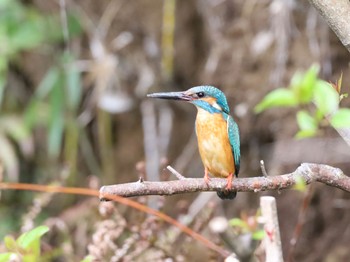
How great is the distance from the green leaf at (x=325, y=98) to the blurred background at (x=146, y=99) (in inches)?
70.0

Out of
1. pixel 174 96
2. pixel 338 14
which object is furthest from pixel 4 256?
pixel 338 14

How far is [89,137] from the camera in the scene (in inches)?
143

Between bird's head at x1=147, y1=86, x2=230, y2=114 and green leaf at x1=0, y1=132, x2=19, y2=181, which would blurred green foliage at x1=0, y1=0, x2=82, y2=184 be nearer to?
green leaf at x1=0, y1=132, x2=19, y2=181

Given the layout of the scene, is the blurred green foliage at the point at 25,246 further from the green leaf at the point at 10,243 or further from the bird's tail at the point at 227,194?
the bird's tail at the point at 227,194

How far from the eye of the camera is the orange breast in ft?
5.04

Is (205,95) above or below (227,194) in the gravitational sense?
above

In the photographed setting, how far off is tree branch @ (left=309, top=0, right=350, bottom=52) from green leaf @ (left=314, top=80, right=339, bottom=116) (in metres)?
0.19

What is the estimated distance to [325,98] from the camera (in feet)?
3.29

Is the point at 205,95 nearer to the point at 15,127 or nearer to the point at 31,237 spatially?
the point at 31,237

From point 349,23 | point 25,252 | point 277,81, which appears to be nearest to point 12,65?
point 277,81

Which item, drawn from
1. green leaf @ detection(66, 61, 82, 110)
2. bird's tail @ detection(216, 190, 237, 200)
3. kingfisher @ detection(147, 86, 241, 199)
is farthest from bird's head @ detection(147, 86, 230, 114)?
green leaf @ detection(66, 61, 82, 110)

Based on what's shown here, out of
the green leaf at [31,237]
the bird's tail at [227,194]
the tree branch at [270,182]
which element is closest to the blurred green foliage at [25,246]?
the green leaf at [31,237]

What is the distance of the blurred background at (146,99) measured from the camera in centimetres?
287

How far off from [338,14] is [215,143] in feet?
1.68
